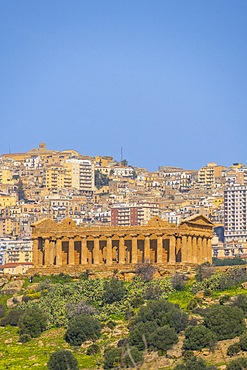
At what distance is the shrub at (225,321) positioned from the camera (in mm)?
109875

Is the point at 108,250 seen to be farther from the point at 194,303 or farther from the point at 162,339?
the point at 162,339

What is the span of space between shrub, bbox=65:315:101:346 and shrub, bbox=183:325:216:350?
368 inches

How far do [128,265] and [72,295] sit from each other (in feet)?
39.6

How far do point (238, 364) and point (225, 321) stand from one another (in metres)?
14.6

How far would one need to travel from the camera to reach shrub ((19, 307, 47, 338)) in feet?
391

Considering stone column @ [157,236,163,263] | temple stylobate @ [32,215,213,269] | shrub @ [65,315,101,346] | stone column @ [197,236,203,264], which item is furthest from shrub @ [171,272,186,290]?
shrub @ [65,315,101,346]

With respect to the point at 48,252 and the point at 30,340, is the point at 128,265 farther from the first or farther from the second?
the point at 30,340

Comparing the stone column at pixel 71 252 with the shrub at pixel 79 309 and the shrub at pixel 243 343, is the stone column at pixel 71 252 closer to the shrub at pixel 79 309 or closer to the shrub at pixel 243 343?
the shrub at pixel 79 309

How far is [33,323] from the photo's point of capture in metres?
120

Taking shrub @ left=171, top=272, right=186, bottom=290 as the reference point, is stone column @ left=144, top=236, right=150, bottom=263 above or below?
above

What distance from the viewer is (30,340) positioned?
4636 inches

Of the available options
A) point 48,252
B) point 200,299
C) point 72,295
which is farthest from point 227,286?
point 48,252

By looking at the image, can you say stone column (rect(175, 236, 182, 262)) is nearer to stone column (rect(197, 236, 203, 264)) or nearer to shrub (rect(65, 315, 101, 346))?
stone column (rect(197, 236, 203, 264))

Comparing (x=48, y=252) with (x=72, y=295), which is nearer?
(x=72, y=295)
